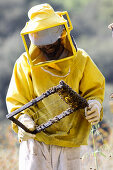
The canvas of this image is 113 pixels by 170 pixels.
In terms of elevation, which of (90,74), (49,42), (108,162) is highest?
(49,42)

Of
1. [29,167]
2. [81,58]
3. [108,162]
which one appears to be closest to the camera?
[29,167]

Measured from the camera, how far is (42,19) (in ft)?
13.4

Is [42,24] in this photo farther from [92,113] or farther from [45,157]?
[45,157]

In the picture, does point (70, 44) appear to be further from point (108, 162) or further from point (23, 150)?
point (108, 162)

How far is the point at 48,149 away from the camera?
417 centimetres

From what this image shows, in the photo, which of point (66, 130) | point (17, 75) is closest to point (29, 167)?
point (66, 130)

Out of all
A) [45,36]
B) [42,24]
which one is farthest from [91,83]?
[42,24]

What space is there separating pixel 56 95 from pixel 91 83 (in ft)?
1.07

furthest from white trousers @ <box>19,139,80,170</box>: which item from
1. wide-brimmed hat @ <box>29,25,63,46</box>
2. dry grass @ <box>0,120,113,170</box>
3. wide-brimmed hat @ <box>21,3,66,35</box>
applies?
dry grass @ <box>0,120,113,170</box>

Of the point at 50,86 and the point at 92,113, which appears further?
the point at 50,86

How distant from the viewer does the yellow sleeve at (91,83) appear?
4.31 metres

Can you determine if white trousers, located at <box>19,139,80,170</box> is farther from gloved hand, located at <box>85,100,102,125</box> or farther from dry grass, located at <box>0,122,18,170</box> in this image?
dry grass, located at <box>0,122,18,170</box>

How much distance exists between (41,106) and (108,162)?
2197 mm

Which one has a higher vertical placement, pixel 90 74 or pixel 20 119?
pixel 90 74
